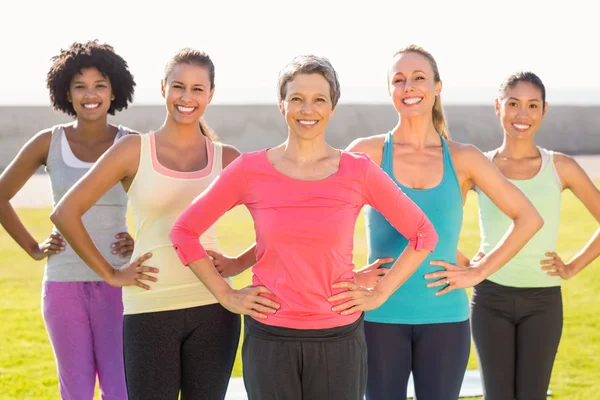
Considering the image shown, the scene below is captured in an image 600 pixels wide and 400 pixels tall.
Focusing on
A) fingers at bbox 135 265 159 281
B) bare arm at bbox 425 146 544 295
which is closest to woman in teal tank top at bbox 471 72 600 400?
bare arm at bbox 425 146 544 295

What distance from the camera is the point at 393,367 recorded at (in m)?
3.19

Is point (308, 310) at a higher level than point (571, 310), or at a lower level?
higher

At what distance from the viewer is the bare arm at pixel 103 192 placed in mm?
3145

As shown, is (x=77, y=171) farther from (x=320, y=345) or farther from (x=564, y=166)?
(x=564, y=166)

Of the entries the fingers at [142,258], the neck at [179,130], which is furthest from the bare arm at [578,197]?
the fingers at [142,258]

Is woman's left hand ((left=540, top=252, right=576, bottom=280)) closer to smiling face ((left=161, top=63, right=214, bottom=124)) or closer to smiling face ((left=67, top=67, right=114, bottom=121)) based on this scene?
smiling face ((left=161, top=63, right=214, bottom=124))

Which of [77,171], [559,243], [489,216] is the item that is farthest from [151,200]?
[559,243]

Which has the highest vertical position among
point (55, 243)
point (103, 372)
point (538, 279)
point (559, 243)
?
point (55, 243)

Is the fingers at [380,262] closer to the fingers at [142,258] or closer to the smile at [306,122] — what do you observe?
the smile at [306,122]

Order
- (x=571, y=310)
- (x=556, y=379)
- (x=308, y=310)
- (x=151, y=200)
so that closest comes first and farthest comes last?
(x=308, y=310) → (x=151, y=200) → (x=556, y=379) → (x=571, y=310)

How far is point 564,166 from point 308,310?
2.06 metres

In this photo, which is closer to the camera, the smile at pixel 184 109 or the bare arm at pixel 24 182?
the smile at pixel 184 109

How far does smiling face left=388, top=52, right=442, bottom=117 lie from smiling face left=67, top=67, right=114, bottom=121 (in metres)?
1.42

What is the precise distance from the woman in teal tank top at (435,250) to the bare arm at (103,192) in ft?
2.89
